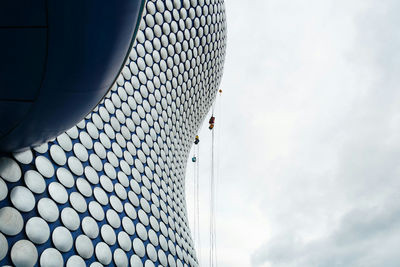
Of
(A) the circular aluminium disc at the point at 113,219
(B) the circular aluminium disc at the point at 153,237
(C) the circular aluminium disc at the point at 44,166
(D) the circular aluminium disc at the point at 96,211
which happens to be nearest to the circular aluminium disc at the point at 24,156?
(C) the circular aluminium disc at the point at 44,166

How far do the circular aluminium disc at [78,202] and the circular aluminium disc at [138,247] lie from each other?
1.42m

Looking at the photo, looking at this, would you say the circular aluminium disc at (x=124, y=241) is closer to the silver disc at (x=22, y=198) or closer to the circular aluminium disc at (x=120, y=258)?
the circular aluminium disc at (x=120, y=258)

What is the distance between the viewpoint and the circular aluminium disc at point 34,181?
3.49 m

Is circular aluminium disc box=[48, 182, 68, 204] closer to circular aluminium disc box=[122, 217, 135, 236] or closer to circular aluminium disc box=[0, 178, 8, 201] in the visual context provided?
circular aluminium disc box=[0, 178, 8, 201]

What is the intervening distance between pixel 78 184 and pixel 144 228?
6.41 feet

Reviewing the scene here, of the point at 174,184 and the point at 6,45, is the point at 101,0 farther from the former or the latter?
the point at 174,184

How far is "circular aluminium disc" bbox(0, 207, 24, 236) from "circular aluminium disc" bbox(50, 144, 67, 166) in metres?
1.12

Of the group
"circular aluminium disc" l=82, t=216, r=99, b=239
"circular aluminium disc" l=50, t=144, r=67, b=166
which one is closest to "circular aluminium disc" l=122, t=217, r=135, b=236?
"circular aluminium disc" l=82, t=216, r=99, b=239

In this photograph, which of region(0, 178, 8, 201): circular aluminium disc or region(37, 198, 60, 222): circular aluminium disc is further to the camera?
region(37, 198, 60, 222): circular aluminium disc

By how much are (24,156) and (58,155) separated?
0.83 metres

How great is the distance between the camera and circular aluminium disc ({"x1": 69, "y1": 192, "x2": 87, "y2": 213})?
4.22 metres

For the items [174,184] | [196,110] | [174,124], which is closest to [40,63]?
[174,184]

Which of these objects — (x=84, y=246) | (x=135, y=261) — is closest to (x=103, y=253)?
(x=84, y=246)

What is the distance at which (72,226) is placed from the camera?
4.01 metres
